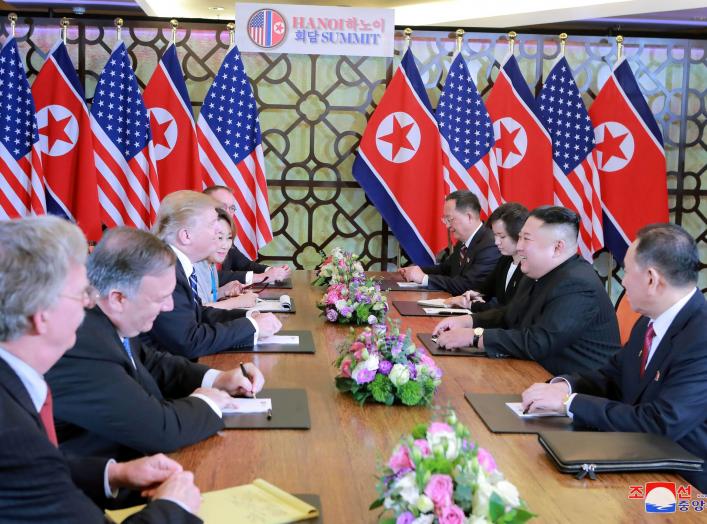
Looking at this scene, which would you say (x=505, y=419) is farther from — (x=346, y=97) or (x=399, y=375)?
(x=346, y=97)

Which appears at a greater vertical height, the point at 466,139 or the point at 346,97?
the point at 346,97

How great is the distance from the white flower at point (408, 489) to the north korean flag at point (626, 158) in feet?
18.2

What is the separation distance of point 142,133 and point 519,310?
11.7 feet

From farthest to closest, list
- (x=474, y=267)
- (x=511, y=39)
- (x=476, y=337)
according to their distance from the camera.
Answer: (x=511, y=39)
(x=474, y=267)
(x=476, y=337)

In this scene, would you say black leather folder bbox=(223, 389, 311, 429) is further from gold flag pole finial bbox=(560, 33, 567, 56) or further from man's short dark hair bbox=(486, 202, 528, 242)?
gold flag pole finial bbox=(560, 33, 567, 56)

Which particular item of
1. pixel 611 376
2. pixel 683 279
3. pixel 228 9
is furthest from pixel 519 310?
pixel 228 9

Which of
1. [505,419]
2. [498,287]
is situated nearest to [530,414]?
[505,419]

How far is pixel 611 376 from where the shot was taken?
110 inches

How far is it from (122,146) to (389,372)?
4.40m

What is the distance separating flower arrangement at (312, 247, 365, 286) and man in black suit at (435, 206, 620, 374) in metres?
0.76

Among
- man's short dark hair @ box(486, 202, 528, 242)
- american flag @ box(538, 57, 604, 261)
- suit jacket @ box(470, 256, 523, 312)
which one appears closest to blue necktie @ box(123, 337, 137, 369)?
suit jacket @ box(470, 256, 523, 312)

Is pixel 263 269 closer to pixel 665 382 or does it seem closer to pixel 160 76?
pixel 160 76

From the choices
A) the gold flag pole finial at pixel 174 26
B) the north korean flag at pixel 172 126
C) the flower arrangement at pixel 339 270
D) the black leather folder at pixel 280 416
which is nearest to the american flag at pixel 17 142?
the north korean flag at pixel 172 126

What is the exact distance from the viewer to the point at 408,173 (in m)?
6.47
